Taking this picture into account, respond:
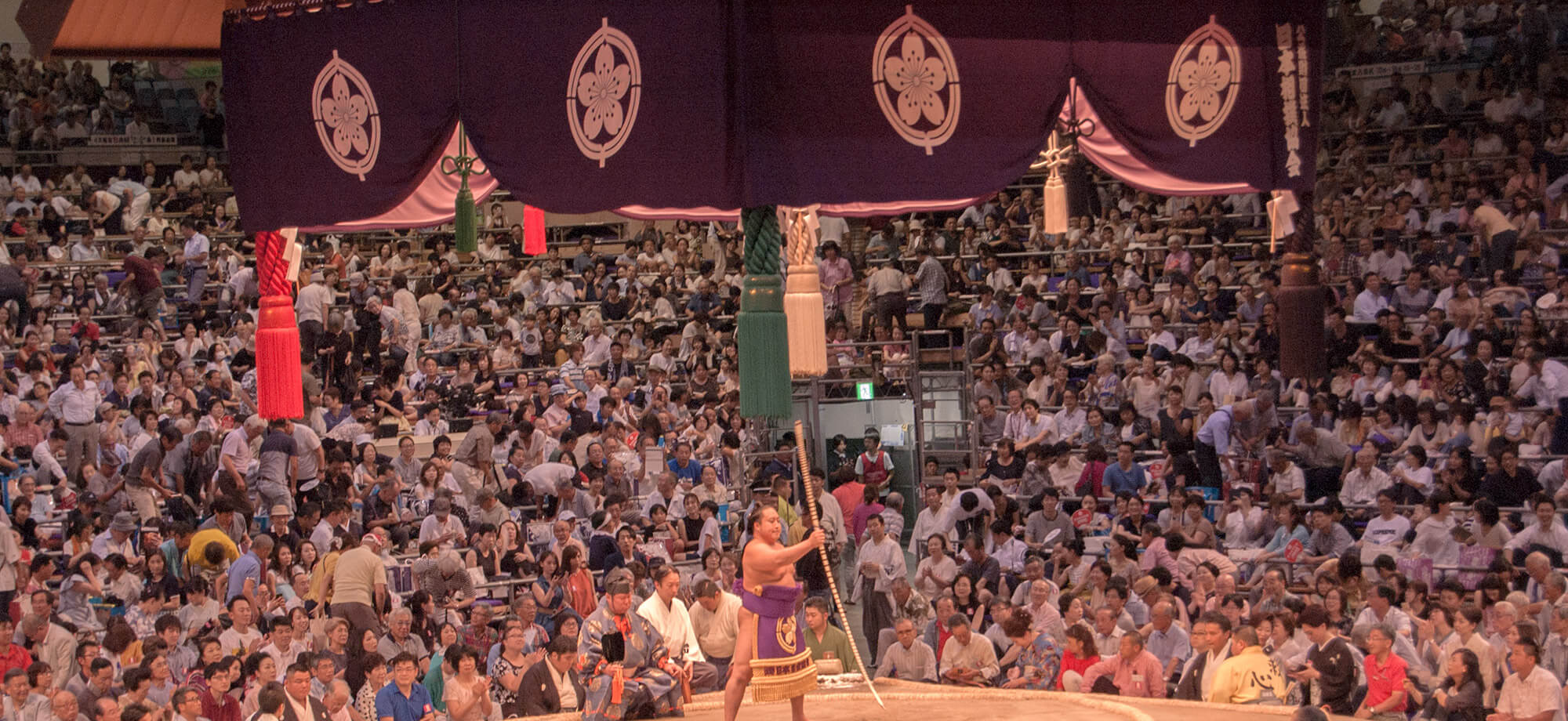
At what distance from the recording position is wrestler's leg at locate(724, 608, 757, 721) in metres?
5.19

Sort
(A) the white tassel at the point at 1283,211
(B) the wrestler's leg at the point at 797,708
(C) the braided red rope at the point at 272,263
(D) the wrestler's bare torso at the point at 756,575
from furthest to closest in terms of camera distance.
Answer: (B) the wrestler's leg at the point at 797,708
(D) the wrestler's bare torso at the point at 756,575
(C) the braided red rope at the point at 272,263
(A) the white tassel at the point at 1283,211

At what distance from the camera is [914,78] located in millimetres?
4477

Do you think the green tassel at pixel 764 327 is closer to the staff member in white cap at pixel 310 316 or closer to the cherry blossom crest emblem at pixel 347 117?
the cherry blossom crest emblem at pixel 347 117

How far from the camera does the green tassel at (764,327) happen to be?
174 inches

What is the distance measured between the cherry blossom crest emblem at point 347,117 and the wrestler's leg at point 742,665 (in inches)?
74.2

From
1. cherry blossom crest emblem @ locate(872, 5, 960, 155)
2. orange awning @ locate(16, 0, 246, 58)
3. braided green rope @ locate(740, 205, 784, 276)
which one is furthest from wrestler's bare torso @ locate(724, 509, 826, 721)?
orange awning @ locate(16, 0, 246, 58)

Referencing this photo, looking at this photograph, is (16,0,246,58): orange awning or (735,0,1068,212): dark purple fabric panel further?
(16,0,246,58): orange awning

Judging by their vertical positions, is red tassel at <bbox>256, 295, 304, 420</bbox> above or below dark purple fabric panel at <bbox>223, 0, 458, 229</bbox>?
below

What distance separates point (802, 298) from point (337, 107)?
4.93 feet

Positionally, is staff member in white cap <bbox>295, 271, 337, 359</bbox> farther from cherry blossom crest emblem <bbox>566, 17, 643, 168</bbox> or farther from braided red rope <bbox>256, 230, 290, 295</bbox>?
cherry blossom crest emblem <bbox>566, 17, 643, 168</bbox>

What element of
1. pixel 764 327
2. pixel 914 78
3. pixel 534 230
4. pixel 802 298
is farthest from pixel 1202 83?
pixel 534 230

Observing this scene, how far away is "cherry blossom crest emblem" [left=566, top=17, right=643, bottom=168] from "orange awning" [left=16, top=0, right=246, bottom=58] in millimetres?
1401

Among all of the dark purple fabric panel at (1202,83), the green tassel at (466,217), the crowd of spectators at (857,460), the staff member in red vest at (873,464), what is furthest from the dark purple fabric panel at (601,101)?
the staff member in red vest at (873,464)

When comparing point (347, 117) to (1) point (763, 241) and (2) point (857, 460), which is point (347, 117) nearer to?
(1) point (763, 241)
